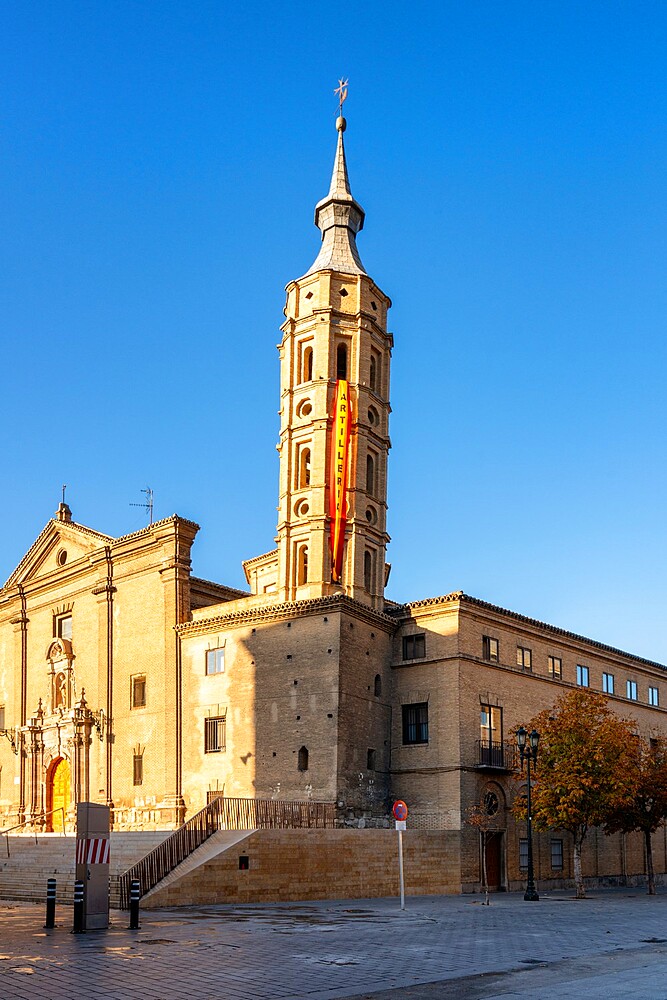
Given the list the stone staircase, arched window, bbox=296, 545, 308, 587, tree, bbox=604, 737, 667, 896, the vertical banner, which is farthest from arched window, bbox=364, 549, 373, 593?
the stone staircase

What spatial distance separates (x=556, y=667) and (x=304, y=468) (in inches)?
568

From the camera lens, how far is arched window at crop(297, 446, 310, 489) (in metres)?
46.0

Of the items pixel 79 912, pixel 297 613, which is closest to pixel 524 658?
pixel 297 613

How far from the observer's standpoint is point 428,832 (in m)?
37.6

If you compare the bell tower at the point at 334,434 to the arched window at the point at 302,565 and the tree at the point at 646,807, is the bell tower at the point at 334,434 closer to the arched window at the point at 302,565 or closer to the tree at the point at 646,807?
the arched window at the point at 302,565

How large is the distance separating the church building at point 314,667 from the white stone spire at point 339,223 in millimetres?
120

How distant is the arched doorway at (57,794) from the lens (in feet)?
167

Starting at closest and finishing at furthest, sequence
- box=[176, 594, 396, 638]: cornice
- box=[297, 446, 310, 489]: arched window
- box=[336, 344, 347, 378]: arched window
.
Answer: box=[176, 594, 396, 638]: cornice < box=[297, 446, 310, 489]: arched window < box=[336, 344, 347, 378]: arched window

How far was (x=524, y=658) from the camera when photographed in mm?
45375

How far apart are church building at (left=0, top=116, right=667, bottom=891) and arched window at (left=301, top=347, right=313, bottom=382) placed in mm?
92

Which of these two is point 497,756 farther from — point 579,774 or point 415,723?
point 579,774

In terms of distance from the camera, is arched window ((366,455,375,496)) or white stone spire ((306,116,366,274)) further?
white stone spire ((306,116,366,274))

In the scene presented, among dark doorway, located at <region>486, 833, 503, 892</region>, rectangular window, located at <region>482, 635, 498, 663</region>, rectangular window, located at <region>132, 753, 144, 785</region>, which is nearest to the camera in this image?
dark doorway, located at <region>486, 833, 503, 892</region>

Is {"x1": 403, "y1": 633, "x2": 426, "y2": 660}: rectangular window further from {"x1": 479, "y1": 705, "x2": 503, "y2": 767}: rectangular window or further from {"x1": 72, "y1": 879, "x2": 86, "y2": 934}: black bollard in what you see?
{"x1": 72, "y1": 879, "x2": 86, "y2": 934}: black bollard
